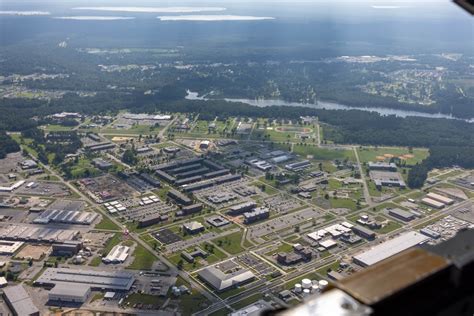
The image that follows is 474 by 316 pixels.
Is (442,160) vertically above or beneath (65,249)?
beneath

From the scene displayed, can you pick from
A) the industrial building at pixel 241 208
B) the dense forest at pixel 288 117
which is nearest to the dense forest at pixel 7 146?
the dense forest at pixel 288 117

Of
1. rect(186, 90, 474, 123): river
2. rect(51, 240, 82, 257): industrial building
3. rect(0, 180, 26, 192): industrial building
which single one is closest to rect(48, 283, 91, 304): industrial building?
rect(51, 240, 82, 257): industrial building

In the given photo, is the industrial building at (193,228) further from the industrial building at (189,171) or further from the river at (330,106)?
the river at (330,106)

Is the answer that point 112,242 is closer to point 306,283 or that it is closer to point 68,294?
point 68,294

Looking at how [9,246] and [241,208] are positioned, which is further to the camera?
[241,208]

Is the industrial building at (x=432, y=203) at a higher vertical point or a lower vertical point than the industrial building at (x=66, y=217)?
lower

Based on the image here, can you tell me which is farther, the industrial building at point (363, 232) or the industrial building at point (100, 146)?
the industrial building at point (100, 146)

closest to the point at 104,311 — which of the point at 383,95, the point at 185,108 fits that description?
the point at 185,108

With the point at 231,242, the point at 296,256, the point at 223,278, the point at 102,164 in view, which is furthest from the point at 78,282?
the point at 102,164
